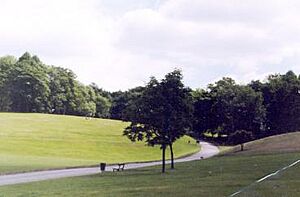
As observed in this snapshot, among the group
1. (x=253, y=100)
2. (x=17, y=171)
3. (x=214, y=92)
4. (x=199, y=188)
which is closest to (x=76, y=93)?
(x=214, y=92)

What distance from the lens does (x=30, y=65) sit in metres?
143

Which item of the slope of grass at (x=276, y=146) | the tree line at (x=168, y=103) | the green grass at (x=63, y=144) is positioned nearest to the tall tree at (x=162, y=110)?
the tree line at (x=168, y=103)

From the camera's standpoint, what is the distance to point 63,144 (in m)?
84.8

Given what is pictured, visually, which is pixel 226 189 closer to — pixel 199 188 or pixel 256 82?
pixel 199 188

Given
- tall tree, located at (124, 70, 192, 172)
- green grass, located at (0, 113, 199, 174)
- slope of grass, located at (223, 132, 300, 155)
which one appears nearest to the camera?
tall tree, located at (124, 70, 192, 172)

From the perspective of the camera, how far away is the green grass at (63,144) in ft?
212

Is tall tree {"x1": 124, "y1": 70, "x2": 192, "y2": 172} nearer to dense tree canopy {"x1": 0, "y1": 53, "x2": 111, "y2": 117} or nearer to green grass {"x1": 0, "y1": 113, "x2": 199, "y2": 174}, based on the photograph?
green grass {"x1": 0, "y1": 113, "x2": 199, "y2": 174}

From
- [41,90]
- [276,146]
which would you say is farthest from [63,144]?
[41,90]

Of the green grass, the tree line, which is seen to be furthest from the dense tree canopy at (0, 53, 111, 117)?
the green grass

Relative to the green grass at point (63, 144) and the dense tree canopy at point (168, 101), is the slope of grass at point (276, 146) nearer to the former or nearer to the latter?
the dense tree canopy at point (168, 101)

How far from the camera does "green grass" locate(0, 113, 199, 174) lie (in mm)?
64750

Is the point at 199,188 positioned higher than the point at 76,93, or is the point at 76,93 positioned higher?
the point at 76,93

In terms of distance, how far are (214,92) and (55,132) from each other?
37356 mm

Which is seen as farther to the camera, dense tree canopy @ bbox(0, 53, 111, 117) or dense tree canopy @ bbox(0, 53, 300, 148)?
dense tree canopy @ bbox(0, 53, 111, 117)
